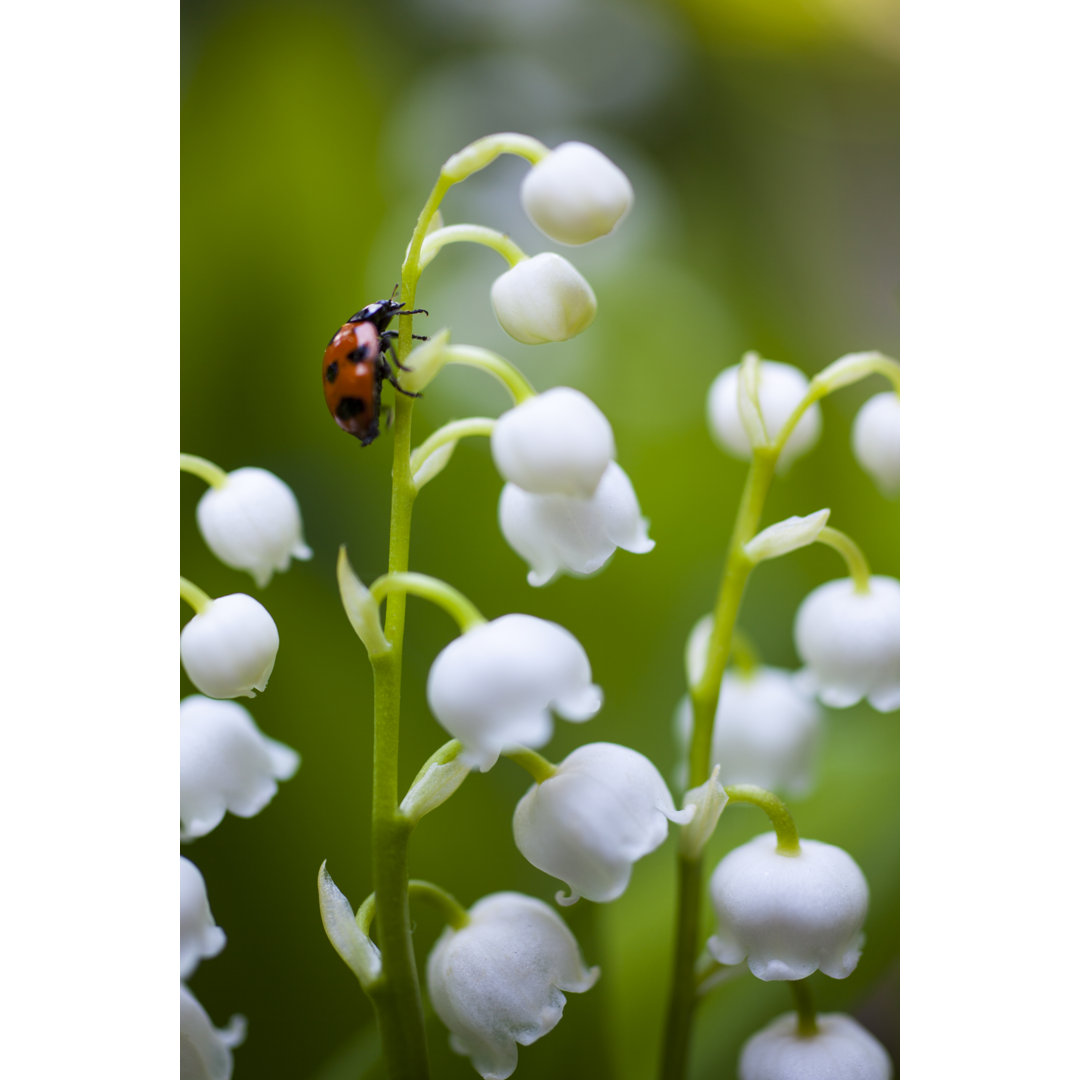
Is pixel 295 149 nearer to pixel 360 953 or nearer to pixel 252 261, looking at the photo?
pixel 252 261

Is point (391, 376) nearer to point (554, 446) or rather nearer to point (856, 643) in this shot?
point (554, 446)

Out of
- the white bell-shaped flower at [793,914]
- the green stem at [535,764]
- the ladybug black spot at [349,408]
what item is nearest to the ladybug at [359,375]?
the ladybug black spot at [349,408]

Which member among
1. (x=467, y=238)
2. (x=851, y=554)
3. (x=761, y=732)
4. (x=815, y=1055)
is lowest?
(x=815, y=1055)

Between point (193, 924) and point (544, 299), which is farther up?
point (544, 299)

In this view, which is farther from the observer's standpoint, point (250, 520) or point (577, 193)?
point (250, 520)

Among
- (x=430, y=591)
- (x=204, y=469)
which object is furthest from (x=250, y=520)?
(x=430, y=591)
